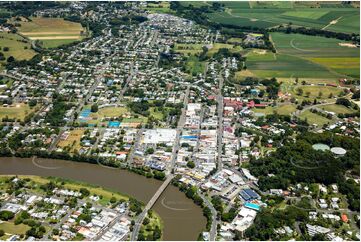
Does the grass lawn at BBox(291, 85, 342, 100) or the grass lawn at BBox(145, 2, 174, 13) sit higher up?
the grass lawn at BBox(145, 2, 174, 13)

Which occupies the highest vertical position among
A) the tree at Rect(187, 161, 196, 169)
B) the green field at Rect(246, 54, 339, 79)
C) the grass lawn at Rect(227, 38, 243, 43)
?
the grass lawn at Rect(227, 38, 243, 43)

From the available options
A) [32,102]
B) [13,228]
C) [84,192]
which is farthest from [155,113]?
[13,228]

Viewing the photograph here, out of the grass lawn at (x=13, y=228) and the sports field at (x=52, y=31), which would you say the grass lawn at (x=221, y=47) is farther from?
the grass lawn at (x=13, y=228)

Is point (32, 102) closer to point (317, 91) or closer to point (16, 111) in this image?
point (16, 111)

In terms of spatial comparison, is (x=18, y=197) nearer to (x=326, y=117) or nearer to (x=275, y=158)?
(x=275, y=158)

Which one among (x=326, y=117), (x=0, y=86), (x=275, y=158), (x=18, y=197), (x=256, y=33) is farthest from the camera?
(x=256, y=33)

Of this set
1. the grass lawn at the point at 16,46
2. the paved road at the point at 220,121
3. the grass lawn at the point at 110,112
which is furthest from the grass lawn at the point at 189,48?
the grass lawn at the point at 16,46

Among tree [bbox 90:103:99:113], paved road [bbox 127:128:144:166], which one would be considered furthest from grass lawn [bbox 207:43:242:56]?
Answer: paved road [bbox 127:128:144:166]

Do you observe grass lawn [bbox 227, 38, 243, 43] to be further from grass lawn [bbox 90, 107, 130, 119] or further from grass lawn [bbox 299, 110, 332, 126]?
grass lawn [bbox 90, 107, 130, 119]

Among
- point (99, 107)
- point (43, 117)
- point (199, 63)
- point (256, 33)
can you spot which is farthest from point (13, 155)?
point (256, 33)
